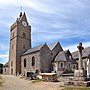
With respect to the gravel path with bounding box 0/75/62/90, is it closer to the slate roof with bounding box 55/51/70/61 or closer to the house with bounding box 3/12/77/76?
the house with bounding box 3/12/77/76

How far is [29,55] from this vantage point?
62.7 meters

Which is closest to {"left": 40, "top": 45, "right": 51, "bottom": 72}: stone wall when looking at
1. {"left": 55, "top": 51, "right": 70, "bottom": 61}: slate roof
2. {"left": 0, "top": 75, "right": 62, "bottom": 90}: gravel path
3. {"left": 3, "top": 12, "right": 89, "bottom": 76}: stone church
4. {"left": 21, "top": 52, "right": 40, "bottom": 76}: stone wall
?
{"left": 3, "top": 12, "right": 89, "bottom": 76}: stone church

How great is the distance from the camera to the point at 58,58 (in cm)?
5634

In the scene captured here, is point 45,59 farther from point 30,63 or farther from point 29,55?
point 29,55

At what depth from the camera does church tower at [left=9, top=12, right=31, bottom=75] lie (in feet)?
221

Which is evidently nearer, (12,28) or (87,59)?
(87,59)

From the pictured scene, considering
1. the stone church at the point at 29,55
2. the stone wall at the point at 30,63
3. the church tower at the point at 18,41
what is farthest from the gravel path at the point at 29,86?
the church tower at the point at 18,41

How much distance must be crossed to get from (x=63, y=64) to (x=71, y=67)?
2479 millimetres

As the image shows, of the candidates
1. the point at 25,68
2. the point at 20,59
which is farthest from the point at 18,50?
the point at 25,68

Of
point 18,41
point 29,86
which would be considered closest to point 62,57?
point 18,41

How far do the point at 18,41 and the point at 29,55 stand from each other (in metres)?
8.33

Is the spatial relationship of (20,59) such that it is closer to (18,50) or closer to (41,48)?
(18,50)

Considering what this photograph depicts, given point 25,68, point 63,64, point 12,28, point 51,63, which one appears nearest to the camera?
point 63,64

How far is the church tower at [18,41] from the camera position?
67.4 metres
